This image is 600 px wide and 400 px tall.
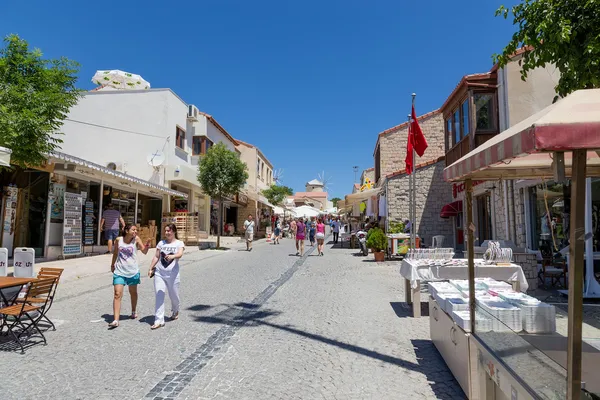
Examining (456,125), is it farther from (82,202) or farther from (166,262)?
(82,202)

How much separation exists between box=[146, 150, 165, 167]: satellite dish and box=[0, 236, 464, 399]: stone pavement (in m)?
11.3

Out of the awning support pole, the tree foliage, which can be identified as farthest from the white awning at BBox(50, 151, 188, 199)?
the tree foliage

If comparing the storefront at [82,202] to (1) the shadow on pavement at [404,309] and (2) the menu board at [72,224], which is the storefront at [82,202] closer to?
(2) the menu board at [72,224]

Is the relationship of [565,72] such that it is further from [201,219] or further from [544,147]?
[201,219]

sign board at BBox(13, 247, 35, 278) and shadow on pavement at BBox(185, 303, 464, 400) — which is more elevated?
sign board at BBox(13, 247, 35, 278)

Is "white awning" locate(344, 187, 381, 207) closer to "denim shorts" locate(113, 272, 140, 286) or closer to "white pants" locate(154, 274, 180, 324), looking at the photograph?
"white pants" locate(154, 274, 180, 324)

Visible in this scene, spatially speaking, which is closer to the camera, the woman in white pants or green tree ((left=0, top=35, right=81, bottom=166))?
the woman in white pants

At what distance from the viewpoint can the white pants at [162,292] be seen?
5.74 m

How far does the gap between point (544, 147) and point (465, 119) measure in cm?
1296

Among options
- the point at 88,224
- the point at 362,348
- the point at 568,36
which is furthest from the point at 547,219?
the point at 88,224

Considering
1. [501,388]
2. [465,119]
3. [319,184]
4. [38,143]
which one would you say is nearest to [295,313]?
[501,388]

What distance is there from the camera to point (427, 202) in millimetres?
19000

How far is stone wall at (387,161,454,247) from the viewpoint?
1886 centimetres

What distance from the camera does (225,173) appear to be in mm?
19422
